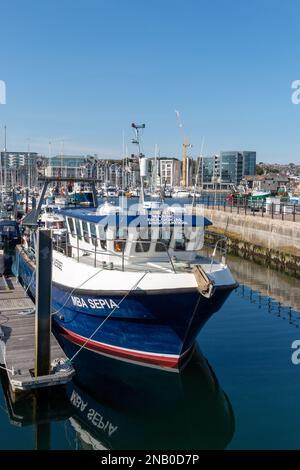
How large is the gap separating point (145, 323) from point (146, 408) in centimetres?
213

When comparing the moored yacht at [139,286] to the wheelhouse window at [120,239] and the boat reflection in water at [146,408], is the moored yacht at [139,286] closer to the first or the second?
the wheelhouse window at [120,239]

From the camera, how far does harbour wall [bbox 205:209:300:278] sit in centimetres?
2903

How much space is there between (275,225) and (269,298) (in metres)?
11.9

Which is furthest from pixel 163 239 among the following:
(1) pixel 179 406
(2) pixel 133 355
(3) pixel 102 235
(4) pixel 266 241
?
(4) pixel 266 241

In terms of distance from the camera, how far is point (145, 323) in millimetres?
12125

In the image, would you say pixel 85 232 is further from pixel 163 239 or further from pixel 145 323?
pixel 145 323

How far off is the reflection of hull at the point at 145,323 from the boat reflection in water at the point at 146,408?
45cm

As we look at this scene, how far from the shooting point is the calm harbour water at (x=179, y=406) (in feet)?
32.0

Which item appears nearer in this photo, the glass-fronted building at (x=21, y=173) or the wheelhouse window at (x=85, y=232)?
the wheelhouse window at (x=85, y=232)

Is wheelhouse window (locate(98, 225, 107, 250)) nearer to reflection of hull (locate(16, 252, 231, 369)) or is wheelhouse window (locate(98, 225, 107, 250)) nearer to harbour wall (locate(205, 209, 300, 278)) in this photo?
reflection of hull (locate(16, 252, 231, 369))

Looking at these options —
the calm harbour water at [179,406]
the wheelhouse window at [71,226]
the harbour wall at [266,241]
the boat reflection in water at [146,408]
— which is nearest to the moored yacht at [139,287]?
the boat reflection in water at [146,408]

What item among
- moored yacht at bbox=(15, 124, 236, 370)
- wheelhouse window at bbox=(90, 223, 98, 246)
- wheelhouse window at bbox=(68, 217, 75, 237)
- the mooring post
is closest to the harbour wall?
wheelhouse window at bbox=(68, 217, 75, 237)
